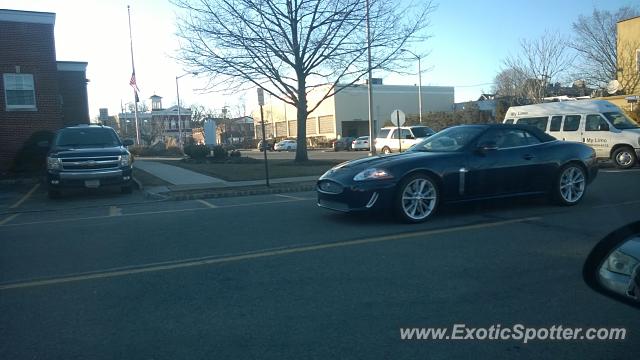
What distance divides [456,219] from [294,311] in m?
4.19

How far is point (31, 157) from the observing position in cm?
1836

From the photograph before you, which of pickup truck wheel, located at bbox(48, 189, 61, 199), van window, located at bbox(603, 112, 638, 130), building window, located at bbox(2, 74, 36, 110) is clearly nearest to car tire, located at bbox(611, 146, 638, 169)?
van window, located at bbox(603, 112, 638, 130)

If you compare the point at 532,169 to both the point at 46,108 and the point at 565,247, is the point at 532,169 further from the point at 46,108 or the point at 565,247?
the point at 46,108

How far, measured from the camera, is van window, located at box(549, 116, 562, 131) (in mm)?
17266

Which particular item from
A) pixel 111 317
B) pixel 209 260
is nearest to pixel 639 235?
pixel 111 317

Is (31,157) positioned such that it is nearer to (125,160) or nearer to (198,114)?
(125,160)

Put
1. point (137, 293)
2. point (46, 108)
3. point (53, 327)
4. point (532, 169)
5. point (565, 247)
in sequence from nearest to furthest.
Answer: point (53, 327)
point (137, 293)
point (565, 247)
point (532, 169)
point (46, 108)

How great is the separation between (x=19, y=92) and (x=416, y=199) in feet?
56.5

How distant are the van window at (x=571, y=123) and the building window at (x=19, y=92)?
18.6 meters

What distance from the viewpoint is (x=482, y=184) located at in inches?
308

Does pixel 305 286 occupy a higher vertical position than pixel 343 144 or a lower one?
lower

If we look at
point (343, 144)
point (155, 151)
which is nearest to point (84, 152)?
point (155, 151)

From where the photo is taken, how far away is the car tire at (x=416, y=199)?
7.28m

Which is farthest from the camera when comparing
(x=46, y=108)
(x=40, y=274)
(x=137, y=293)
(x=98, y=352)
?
(x=46, y=108)
